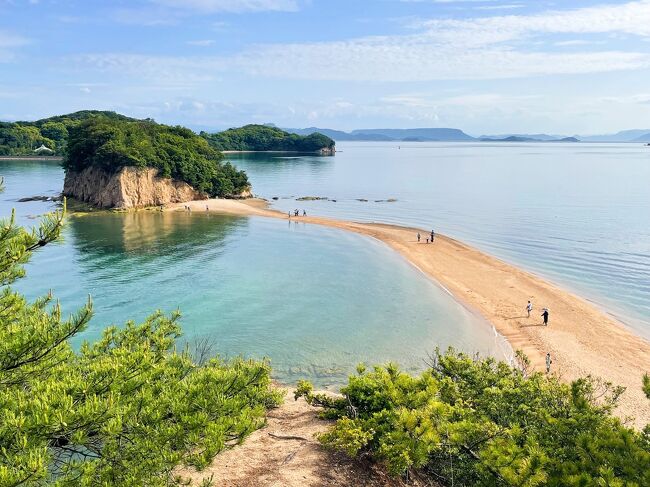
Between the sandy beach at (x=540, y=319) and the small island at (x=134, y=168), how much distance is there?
1765 inches

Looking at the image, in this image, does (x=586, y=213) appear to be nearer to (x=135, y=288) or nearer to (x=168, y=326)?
(x=135, y=288)

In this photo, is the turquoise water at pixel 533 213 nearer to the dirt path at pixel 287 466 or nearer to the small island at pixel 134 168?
the small island at pixel 134 168

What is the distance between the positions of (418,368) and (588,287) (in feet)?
78.8

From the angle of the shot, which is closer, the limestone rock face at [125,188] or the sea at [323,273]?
the sea at [323,273]

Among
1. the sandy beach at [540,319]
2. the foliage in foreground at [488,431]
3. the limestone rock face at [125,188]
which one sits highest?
the limestone rock face at [125,188]

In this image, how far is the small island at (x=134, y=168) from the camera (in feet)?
251

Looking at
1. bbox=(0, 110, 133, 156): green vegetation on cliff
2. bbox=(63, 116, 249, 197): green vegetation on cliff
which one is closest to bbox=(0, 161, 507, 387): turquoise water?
bbox=(63, 116, 249, 197): green vegetation on cliff

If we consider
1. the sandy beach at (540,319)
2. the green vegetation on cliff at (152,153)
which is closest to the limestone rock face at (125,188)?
the green vegetation on cliff at (152,153)

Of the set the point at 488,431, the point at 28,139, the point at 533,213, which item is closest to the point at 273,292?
the point at 488,431

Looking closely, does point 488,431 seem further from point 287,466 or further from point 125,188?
point 125,188

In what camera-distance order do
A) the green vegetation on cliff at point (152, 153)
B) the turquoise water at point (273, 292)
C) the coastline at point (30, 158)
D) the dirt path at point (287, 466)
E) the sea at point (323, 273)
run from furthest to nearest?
1. the coastline at point (30, 158)
2. the green vegetation on cliff at point (152, 153)
3. the sea at point (323, 273)
4. the turquoise water at point (273, 292)
5. the dirt path at point (287, 466)

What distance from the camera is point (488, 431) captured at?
12.2 metres

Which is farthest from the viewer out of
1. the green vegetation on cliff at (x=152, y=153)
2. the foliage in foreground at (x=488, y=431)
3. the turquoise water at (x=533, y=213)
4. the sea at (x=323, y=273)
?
the green vegetation on cliff at (x=152, y=153)

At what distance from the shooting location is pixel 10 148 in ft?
589
